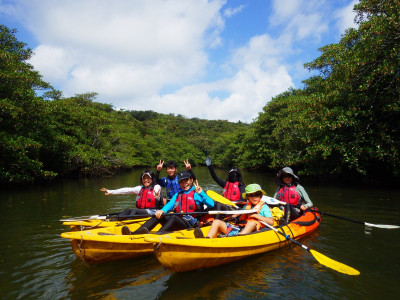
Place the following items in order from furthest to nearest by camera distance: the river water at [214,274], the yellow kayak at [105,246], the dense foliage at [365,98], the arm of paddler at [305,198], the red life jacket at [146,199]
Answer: the dense foliage at [365,98] → the arm of paddler at [305,198] → the red life jacket at [146,199] → the yellow kayak at [105,246] → the river water at [214,274]

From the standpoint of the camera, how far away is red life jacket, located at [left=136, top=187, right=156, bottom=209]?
5559 millimetres

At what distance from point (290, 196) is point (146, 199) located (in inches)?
128

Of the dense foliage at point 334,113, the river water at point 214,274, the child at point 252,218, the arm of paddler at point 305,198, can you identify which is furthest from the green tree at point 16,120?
the arm of paddler at point 305,198

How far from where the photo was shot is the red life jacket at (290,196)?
600 cm

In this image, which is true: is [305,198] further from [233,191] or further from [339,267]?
[339,267]

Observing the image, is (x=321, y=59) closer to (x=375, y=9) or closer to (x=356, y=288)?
(x=375, y=9)

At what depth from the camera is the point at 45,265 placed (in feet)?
13.4

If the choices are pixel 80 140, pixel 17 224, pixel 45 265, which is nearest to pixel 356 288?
pixel 45 265

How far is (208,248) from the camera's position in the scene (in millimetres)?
3578

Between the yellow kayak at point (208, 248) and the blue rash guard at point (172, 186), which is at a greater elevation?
the blue rash guard at point (172, 186)

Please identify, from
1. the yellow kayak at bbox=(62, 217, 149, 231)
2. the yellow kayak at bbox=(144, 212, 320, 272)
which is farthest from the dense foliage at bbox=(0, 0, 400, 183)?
the yellow kayak at bbox=(62, 217, 149, 231)

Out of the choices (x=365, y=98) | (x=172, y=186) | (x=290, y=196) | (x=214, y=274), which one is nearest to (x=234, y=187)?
(x=290, y=196)

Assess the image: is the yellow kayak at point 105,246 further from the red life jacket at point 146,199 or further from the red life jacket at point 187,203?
the red life jacket at point 146,199

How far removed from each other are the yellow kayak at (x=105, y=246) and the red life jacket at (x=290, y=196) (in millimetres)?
2993
